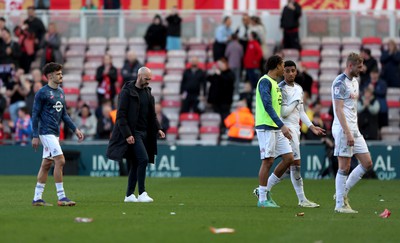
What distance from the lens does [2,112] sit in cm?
3238

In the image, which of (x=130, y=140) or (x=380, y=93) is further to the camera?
(x=380, y=93)

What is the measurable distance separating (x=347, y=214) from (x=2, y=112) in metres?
17.8

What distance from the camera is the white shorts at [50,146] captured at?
17.6 metres

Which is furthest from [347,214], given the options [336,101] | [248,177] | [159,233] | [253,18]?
[253,18]

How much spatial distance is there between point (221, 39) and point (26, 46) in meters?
5.81

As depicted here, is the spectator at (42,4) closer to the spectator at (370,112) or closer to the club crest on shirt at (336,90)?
the spectator at (370,112)

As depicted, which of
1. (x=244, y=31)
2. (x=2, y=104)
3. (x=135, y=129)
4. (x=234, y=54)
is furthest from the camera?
(x=244, y=31)

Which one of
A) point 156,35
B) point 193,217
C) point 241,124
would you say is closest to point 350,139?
point 193,217

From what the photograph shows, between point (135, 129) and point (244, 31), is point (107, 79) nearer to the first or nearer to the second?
point (244, 31)

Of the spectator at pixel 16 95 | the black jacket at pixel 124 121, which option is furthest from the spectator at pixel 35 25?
the black jacket at pixel 124 121

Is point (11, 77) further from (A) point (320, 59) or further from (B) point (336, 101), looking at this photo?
(B) point (336, 101)

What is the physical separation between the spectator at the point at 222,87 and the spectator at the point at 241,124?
1736 millimetres

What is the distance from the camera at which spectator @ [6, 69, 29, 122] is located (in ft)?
106

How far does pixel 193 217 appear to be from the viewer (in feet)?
51.4
